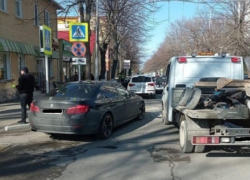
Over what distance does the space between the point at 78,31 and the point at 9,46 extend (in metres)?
6.39

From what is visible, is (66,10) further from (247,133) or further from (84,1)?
(247,133)

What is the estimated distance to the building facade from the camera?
15.6 meters

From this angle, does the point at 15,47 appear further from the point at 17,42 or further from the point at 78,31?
the point at 78,31

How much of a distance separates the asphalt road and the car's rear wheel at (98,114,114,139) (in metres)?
0.16

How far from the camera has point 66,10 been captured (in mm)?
14898

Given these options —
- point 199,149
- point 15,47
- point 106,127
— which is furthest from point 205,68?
point 15,47

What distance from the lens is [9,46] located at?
15.2 meters

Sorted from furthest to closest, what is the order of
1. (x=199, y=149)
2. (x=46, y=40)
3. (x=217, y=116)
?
(x=46, y=40)
(x=199, y=149)
(x=217, y=116)

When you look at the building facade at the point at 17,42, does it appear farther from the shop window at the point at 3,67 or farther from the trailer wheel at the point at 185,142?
the trailer wheel at the point at 185,142

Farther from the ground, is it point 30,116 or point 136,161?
point 30,116

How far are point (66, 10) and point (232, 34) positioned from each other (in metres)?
19.7

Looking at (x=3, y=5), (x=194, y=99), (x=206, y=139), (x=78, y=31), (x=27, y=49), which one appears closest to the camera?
(x=206, y=139)

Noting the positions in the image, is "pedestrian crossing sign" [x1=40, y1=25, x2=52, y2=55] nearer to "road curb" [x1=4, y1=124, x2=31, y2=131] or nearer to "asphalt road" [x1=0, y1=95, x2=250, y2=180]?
"road curb" [x1=4, y1=124, x2=31, y2=131]

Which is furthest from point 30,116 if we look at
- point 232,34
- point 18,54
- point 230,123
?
point 232,34
